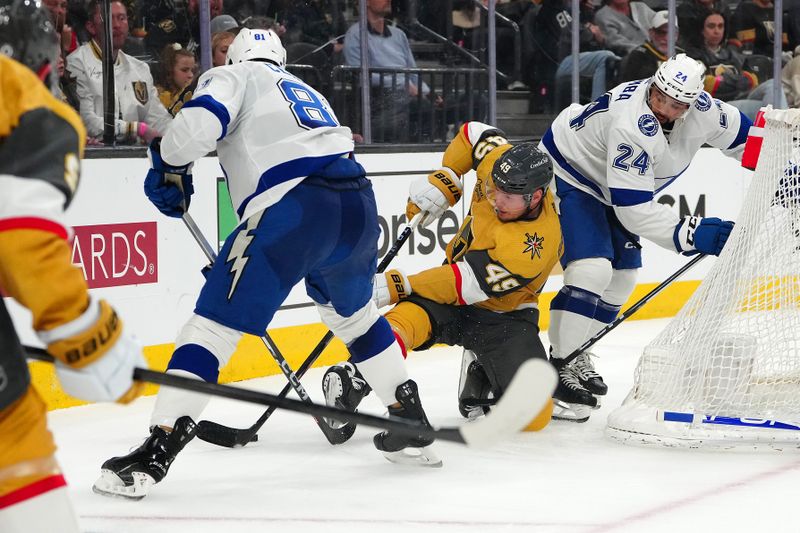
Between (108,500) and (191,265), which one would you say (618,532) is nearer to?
(108,500)

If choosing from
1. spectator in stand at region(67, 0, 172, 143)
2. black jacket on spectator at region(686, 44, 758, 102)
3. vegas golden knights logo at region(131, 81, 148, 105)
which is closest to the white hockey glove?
spectator in stand at region(67, 0, 172, 143)

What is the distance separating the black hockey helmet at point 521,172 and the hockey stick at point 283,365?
0.72m

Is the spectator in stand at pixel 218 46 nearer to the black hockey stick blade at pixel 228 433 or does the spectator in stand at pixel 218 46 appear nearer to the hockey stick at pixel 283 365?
the hockey stick at pixel 283 365

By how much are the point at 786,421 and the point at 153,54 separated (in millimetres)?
2300

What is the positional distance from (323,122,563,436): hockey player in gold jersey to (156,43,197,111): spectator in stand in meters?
1.04

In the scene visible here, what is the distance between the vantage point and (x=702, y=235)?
331cm

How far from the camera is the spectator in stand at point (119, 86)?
3.81 meters

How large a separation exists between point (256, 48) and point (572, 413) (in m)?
1.42

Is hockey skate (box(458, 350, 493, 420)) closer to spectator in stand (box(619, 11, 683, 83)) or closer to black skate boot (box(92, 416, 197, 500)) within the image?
black skate boot (box(92, 416, 197, 500))

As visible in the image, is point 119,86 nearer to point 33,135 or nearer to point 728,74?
point 33,135

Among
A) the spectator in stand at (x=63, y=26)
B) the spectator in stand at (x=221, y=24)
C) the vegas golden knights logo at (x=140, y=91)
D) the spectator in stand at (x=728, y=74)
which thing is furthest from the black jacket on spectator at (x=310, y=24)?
the spectator in stand at (x=728, y=74)

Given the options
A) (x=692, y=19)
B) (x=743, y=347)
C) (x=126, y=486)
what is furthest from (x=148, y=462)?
(x=692, y=19)

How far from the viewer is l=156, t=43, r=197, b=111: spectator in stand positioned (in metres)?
4.04

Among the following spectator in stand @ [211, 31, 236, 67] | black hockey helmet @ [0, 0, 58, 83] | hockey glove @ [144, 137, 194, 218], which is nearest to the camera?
black hockey helmet @ [0, 0, 58, 83]
